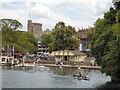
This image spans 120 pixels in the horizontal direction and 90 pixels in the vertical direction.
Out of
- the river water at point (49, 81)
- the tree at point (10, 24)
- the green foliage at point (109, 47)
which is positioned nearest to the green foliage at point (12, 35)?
the tree at point (10, 24)

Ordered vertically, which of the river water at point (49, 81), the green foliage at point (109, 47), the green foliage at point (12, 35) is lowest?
the river water at point (49, 81)

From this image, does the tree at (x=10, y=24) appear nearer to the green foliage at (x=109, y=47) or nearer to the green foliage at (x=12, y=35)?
the green foliage at (x=12, y=35)

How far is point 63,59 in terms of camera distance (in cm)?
9762

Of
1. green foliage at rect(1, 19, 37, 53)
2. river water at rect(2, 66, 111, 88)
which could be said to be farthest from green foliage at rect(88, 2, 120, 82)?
green foliage at rect(1, 19, 37, 53)

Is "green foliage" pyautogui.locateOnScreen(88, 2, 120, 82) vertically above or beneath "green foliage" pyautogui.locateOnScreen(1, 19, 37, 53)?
beneath

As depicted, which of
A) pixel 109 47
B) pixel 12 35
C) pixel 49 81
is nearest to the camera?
pixel 109 47

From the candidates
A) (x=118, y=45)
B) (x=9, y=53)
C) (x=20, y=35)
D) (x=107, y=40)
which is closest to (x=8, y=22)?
(x=20, y=35)

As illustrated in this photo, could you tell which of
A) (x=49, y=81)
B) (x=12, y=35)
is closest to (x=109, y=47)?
(x=49, y=81)

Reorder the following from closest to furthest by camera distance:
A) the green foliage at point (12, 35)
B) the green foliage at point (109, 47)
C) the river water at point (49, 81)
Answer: the green foliage at point (109, 47), the river water at point (49, 81), the green foliage at point (12, 35)

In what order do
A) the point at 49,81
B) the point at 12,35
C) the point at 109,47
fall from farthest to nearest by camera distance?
the point at 12,35, the point at 49,81, the point at 109,47

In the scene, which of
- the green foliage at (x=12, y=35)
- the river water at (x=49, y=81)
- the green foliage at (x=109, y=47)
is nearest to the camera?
the green foliage at (x=109, y=47)

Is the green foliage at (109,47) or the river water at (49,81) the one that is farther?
the river water at (49,81)

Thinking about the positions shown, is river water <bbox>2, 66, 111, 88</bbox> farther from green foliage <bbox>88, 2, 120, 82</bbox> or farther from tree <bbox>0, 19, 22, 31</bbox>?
tree <bbox>0, 19, 22, 31</bbox>

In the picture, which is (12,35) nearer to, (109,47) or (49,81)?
(49,81)
